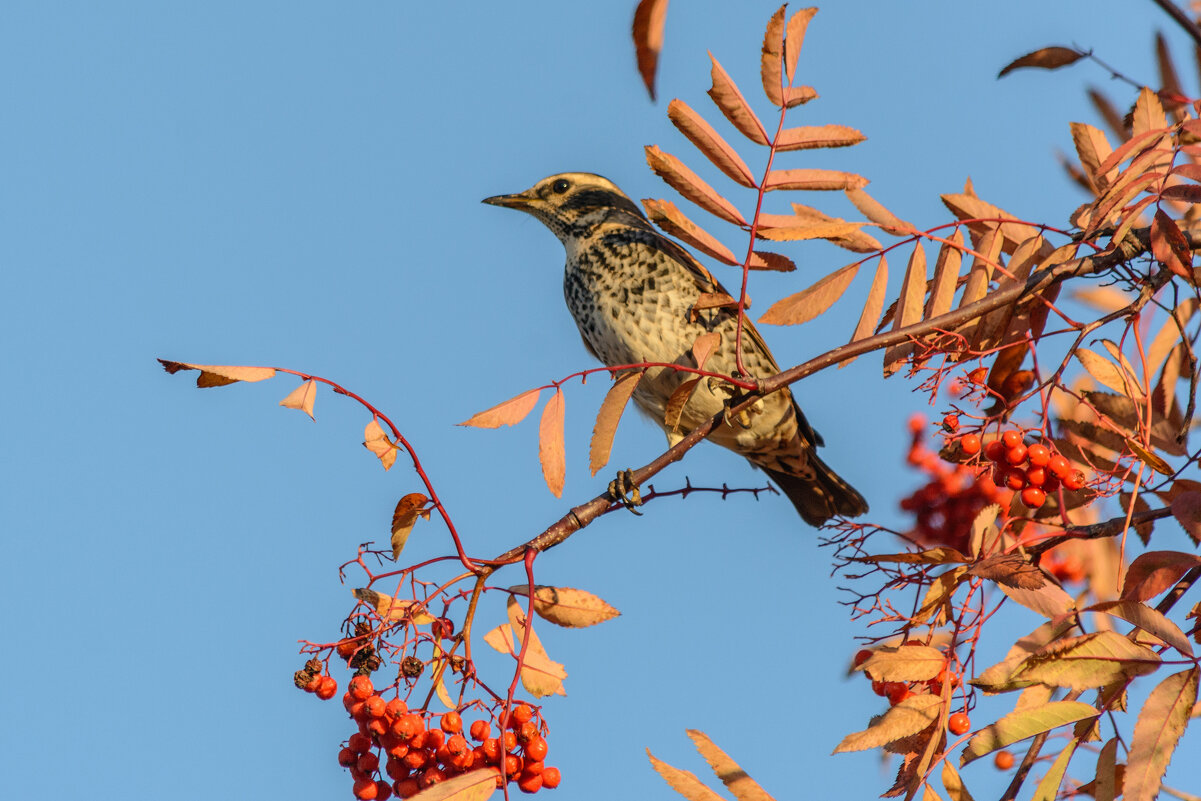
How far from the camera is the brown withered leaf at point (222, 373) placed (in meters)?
2.07

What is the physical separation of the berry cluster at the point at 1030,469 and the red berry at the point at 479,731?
42.4 inches

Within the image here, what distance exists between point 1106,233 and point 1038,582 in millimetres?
845

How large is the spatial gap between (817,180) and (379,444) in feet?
3.36

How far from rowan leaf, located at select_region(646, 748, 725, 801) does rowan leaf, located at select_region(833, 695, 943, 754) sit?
0.74 feet

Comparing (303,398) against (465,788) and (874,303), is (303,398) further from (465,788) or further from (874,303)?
(874,303)

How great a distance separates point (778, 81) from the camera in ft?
7.66

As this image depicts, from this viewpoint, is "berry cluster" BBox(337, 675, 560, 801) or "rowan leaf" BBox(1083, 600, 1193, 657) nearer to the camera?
"rowan leaf" BBox(1083, 600, 1193, 657)

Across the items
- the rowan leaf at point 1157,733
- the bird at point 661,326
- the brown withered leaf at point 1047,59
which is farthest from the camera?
the bird at point 661,326

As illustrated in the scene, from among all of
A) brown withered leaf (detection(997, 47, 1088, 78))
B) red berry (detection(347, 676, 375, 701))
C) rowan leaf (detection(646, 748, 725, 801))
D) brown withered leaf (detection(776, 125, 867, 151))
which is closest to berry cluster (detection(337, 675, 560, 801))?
red berry (detection(347, 676, 375, 701))

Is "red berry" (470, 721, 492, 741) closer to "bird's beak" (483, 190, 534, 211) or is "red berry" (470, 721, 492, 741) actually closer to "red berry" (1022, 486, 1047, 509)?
"red berry" (1022, 486, 1047, 509)

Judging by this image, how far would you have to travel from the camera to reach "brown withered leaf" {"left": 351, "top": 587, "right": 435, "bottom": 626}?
220 cm

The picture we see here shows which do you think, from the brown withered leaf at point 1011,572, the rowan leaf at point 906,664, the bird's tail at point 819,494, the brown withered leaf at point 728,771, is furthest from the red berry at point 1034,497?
the bird's tail at point 819,494

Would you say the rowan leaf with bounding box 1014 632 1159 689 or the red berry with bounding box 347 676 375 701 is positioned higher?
the red berry with bounding box 347 676 375 701

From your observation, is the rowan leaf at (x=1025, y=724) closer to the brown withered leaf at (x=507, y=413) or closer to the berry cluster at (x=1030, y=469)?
the berry cluster at (x=1030, y=469)
